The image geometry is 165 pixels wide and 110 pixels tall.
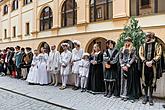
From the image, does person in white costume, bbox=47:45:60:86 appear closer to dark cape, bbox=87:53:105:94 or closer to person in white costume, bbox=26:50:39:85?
person in white costume, bbox=26:50:39:85

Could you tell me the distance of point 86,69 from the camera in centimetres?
1136

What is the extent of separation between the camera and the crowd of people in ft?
29.6

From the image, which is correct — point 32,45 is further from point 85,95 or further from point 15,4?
point 85,95

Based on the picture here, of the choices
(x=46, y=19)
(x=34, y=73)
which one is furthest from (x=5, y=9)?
(x=34, y=73)

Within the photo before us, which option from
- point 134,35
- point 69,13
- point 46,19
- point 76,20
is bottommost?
point 134,35

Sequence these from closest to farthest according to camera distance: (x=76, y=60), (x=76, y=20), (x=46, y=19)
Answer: (x=76, y=60) → (x=76, y=20) → (x=46, y=19)

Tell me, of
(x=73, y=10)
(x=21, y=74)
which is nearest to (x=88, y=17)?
(x=73, y=10)

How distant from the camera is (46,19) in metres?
29.4

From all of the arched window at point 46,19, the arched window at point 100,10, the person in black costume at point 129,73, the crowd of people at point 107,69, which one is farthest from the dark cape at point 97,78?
the arched window at point 46,19

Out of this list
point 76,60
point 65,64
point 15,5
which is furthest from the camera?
point 15,5

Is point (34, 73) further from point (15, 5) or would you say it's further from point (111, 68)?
point (15, 5)

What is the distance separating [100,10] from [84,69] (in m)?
12.0

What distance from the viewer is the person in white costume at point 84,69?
1135 cm

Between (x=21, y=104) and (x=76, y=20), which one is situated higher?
(x=76, y=20)
